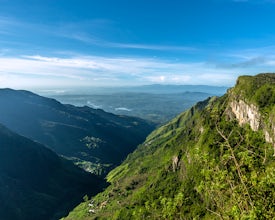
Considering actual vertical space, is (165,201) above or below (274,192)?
below

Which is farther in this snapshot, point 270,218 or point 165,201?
point 165,201

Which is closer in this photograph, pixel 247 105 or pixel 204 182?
pixel 204 182

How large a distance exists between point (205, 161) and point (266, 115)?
5.16 metres

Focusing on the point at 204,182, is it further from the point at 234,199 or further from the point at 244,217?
the point at 244,217

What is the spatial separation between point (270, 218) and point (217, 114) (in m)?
6.73

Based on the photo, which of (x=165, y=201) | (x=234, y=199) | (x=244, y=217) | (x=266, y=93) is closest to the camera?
(x=244, y=217)

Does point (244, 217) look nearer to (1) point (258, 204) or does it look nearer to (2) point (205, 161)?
(1) point (258, 204)

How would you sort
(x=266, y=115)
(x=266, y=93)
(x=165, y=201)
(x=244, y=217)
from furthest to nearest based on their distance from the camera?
(x=266, y=93) → (x=165, y=201) → (x=266, y=115) → (x=244, y=217)

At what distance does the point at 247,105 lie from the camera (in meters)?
194

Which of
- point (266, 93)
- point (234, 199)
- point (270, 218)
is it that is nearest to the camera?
point (270, 218)

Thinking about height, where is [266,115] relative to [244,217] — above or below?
above

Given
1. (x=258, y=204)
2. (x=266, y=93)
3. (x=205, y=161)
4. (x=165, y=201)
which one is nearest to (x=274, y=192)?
(x=258, y=204)

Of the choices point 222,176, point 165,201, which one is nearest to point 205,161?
point 222,176

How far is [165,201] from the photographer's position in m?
22.9
